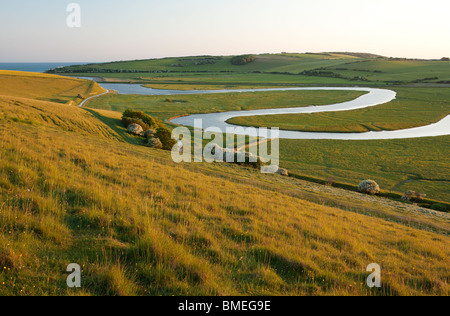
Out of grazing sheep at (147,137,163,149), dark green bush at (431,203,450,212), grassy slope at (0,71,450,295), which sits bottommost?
dark green bush at (431,203,450,212)

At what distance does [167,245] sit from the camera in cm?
625

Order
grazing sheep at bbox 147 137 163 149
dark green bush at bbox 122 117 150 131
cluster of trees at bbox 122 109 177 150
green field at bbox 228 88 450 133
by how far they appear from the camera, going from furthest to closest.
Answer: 1. green field at bbox 228 88 450 133
2. dark green bush at bbox 122 117 150 131
3. cluster of trees at bbox 122 109 177 150
4. grazing sheep at bbox 147 137 163 149

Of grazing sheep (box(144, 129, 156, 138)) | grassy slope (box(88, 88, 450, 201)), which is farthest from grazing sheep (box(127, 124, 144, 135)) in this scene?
grassy slope (box(88, 88, 450, 201))

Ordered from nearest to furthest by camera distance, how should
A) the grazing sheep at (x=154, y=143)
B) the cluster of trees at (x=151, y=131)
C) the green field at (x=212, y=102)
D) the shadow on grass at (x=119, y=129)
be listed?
the grazing sheep at (x=154, y=143) < the cluster of trees at (x=151, y=131) < the shadow on grass at (x=119, y=129) < the green field at (x=212, y=102)

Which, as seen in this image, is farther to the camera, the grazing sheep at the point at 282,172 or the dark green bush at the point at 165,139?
the dark green bush at the point at 165,139

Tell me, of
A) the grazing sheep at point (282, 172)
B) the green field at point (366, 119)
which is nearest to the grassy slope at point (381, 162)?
the grazing sheep at point (282, 172)

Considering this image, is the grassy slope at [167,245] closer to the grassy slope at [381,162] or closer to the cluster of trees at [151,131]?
the grassy slope at [381,162]

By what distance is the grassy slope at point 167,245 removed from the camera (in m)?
5.30

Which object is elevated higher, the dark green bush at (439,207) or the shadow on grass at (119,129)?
the shadow on grass at (119,129)

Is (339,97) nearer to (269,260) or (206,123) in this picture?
(206,123)

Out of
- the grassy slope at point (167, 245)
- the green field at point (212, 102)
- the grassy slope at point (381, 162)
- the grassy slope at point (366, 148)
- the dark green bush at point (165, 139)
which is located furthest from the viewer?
the green field at point (212, 102)

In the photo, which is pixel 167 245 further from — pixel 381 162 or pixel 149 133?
pixel 381 162

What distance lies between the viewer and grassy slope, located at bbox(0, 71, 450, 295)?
209 inches

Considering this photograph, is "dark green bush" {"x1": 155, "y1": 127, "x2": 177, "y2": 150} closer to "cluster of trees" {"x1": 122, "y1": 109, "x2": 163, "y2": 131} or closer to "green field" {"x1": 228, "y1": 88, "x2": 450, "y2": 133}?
"cluster of trees" {"x1": 122, "y1": 109, "x2": 163, "y2": 131}
